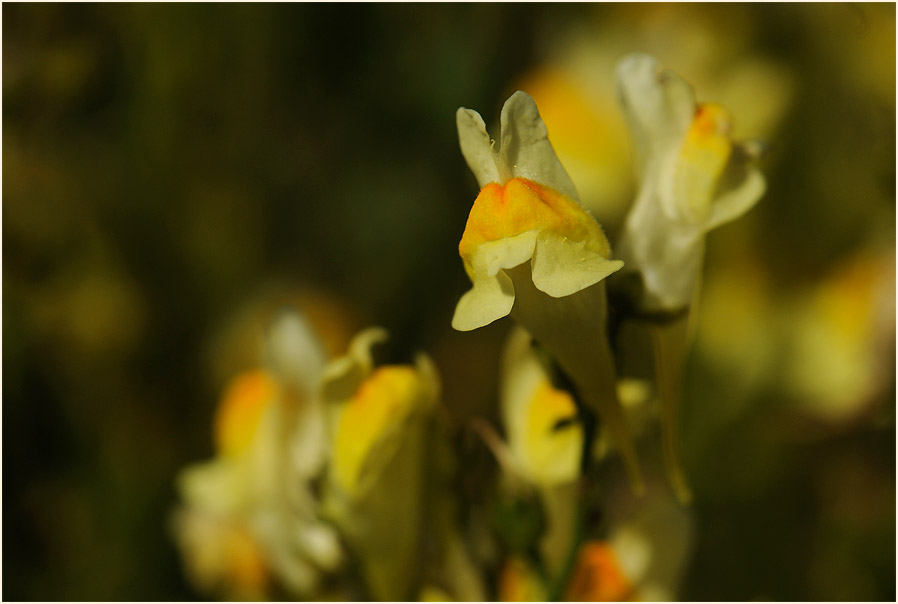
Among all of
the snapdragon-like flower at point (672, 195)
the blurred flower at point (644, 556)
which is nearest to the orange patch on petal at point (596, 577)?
the blurred flower at point (644, 556)

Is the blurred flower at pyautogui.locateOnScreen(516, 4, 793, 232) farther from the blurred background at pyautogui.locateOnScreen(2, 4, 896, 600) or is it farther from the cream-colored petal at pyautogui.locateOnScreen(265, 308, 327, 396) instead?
the cream-colored petal at pyautogui.locateOnScreen(265, 308, 327, 396)

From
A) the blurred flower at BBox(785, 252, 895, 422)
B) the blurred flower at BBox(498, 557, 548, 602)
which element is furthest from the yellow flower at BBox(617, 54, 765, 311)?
the blurred flower at BBox(785, 252, 895, 422)

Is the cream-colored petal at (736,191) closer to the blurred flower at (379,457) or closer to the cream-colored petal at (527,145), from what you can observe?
the cream-colored petal at (527,145)

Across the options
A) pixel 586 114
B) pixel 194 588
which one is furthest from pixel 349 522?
pixel 586 114

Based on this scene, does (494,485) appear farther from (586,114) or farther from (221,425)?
(586,114)

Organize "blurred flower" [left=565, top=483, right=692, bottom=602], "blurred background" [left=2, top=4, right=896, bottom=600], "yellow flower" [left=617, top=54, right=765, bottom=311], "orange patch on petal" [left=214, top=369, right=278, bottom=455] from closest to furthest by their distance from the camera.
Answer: "yellow flower" [left=617, top=54, right=765, bottom=311] < "blurred flower" [left=565, top=483, right=692, bottom=602] < "orange patch on petal" [left=214, top=369, right=278, bottom=455] < "blurred background" [left=2, top=4, right=896, bottom=600]
